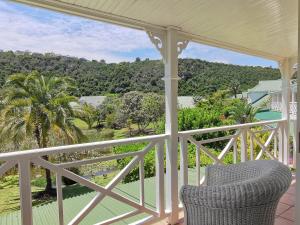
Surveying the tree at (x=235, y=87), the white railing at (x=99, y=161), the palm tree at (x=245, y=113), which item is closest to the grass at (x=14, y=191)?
the white railing at (x=99, y=161)

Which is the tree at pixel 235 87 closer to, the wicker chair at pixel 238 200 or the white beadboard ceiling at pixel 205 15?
the white beadboard ceiling at pixel 205 15

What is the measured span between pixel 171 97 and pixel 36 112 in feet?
23.4

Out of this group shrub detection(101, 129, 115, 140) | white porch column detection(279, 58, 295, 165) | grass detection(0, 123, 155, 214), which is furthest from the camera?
shrub detection(101, 129, 115, 140)

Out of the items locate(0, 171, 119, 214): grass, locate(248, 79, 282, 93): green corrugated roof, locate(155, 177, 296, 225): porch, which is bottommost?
locate(0, 171, 119, 214): grass

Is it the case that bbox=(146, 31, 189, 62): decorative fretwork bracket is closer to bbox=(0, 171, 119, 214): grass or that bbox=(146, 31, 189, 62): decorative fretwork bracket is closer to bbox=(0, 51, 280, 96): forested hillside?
bbox=(0, 171, 119, 214): grass

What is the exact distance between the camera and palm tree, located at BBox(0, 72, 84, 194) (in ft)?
28.8

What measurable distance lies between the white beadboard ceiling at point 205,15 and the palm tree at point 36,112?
6994 millimetres

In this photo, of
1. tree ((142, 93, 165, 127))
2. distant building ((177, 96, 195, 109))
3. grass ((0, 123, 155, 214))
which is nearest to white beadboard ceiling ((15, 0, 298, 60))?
grass ((0, 123, 155, 214))

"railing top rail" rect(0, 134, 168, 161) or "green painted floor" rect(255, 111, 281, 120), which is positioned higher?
"railing top rail" rect(0, 134, 168, 161)

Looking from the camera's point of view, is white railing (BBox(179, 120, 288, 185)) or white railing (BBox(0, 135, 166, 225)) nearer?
white railing (BBox(0, 135, 166, 225))

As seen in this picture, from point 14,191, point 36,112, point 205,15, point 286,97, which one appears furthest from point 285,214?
point 14,191

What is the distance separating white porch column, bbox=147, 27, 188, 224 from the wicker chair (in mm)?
1344

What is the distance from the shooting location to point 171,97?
10.5 feet

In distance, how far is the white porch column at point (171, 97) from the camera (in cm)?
315
